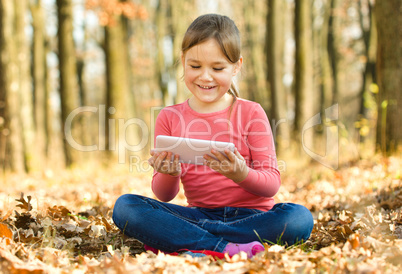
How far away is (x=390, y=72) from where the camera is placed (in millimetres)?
5840

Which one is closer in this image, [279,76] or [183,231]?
[183,231]

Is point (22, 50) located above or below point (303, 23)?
below

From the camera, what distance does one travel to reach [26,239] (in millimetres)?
2545

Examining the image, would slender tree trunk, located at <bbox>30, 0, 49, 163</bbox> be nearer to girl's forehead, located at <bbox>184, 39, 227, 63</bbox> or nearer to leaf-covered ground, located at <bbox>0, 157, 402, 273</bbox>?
leaf-covered ground, located at <bbox>0, 157, 402, 273</bbox>

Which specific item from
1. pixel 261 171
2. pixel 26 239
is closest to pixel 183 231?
pixel 261 171

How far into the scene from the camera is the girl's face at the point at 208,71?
107 inches

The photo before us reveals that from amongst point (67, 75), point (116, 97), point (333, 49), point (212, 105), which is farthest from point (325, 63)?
Answer: point (212, 105)

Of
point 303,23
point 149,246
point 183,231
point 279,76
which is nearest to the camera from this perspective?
point 183,231

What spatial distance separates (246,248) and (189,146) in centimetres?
66

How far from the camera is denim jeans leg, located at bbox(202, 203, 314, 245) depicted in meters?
2.51

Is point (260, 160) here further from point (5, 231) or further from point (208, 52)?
point (5, 231)

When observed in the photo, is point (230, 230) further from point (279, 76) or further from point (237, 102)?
point (279, 76)

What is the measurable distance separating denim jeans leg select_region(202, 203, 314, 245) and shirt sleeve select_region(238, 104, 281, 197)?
0.15m

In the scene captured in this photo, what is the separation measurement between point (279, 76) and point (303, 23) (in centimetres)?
169
